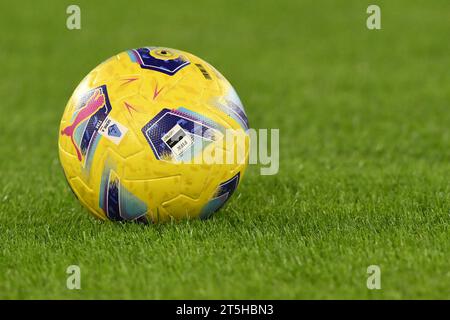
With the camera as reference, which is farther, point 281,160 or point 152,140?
point 281,160

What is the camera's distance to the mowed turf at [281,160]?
521 cm

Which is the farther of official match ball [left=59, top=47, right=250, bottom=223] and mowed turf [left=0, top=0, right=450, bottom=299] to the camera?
official match ball [left=59, top=47, right=250, bottom=223]

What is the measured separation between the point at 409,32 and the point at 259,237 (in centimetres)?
1193

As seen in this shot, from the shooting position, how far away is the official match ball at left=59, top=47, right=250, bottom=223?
595cm

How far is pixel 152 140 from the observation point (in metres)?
5.92

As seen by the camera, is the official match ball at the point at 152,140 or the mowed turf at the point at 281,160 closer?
the mowed turf at the point at 281,160

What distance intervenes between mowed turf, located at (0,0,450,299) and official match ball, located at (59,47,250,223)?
0.22m

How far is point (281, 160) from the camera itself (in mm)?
9172

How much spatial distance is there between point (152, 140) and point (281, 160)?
3472 mm

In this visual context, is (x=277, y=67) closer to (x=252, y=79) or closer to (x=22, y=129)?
(x=252, y=79)

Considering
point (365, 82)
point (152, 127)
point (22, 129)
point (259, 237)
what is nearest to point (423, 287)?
point (259, 237)

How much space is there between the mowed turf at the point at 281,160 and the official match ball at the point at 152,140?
0.22 metres

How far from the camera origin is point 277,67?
14.7 m

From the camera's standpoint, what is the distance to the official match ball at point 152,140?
5945mm
